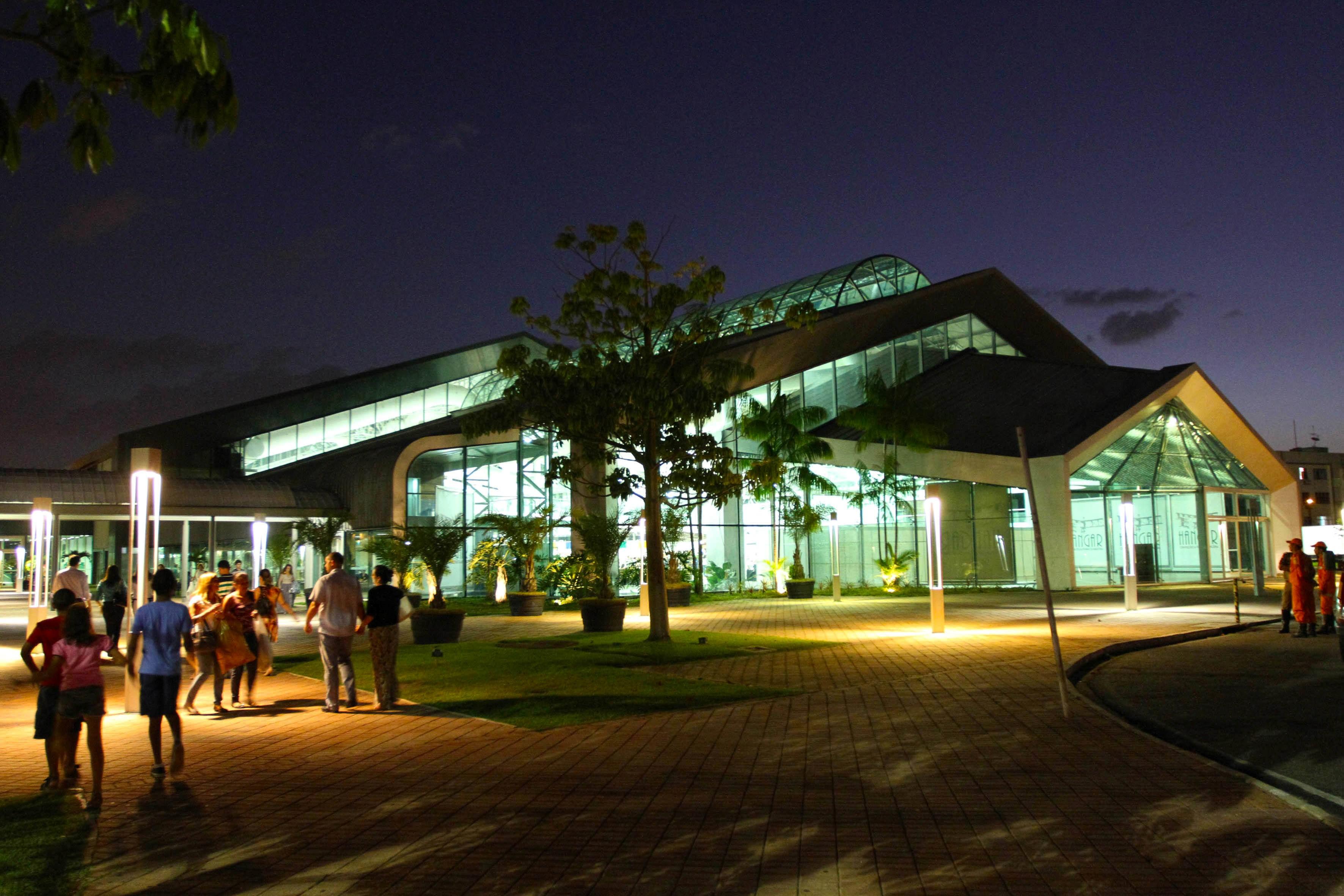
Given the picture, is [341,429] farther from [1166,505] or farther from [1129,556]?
[1166,505]

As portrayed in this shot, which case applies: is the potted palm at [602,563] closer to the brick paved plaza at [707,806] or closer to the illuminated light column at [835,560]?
the illuminated light column at [835,560]

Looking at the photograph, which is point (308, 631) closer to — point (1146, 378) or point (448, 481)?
point (448, 481)

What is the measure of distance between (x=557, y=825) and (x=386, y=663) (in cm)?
551

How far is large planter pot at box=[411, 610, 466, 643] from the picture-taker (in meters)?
18.8

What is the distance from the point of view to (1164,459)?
3453cm

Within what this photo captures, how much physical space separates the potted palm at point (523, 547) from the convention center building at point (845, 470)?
4377mm

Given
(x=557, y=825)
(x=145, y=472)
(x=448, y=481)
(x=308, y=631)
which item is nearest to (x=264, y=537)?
(x=448, y=481)

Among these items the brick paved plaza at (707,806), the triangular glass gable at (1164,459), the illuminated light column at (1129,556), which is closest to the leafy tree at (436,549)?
the brick paved plaza at (707,806)

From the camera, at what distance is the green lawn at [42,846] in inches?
204

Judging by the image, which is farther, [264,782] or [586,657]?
[586,657]

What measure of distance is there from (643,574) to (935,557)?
31.6 ft

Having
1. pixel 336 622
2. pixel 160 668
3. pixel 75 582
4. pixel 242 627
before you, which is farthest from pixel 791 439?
pixel 160 668

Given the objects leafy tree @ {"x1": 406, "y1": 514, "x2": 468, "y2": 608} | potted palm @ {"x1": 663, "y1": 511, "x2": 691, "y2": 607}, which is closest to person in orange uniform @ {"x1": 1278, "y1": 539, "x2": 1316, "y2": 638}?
potted palm @ {"x1": 663, "y1": 511, "x2": 691, "y2": 607}

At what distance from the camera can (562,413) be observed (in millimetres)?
17531
